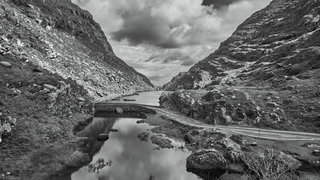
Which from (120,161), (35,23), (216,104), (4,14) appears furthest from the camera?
(35,23)

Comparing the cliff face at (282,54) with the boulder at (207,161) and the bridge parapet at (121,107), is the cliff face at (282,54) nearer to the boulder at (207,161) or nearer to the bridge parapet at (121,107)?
the bridge parapet at (121,107)

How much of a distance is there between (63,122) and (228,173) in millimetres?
49596

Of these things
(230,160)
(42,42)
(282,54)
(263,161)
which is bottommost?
(230,160)

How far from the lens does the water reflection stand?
105ft

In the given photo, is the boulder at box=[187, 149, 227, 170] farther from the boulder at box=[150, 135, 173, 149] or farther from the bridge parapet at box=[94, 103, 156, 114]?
the bridge parapet at box=[94, 103, 156, 114]

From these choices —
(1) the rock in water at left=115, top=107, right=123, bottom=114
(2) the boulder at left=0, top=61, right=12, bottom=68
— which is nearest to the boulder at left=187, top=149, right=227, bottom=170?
(2) the boulder at left=0, top=61, right=12, bottom=68

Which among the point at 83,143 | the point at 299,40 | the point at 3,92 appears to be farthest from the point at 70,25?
the point at 299,40

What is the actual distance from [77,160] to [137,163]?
40.7 feet

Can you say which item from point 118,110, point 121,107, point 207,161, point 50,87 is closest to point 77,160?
point 207,161

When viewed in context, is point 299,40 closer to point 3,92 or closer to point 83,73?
point 83,73

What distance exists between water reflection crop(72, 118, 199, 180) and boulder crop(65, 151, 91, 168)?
5.44ft

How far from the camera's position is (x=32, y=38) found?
92.9 meters

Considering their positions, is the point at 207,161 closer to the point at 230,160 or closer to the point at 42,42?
the point at 230,160

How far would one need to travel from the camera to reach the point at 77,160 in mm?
34625
